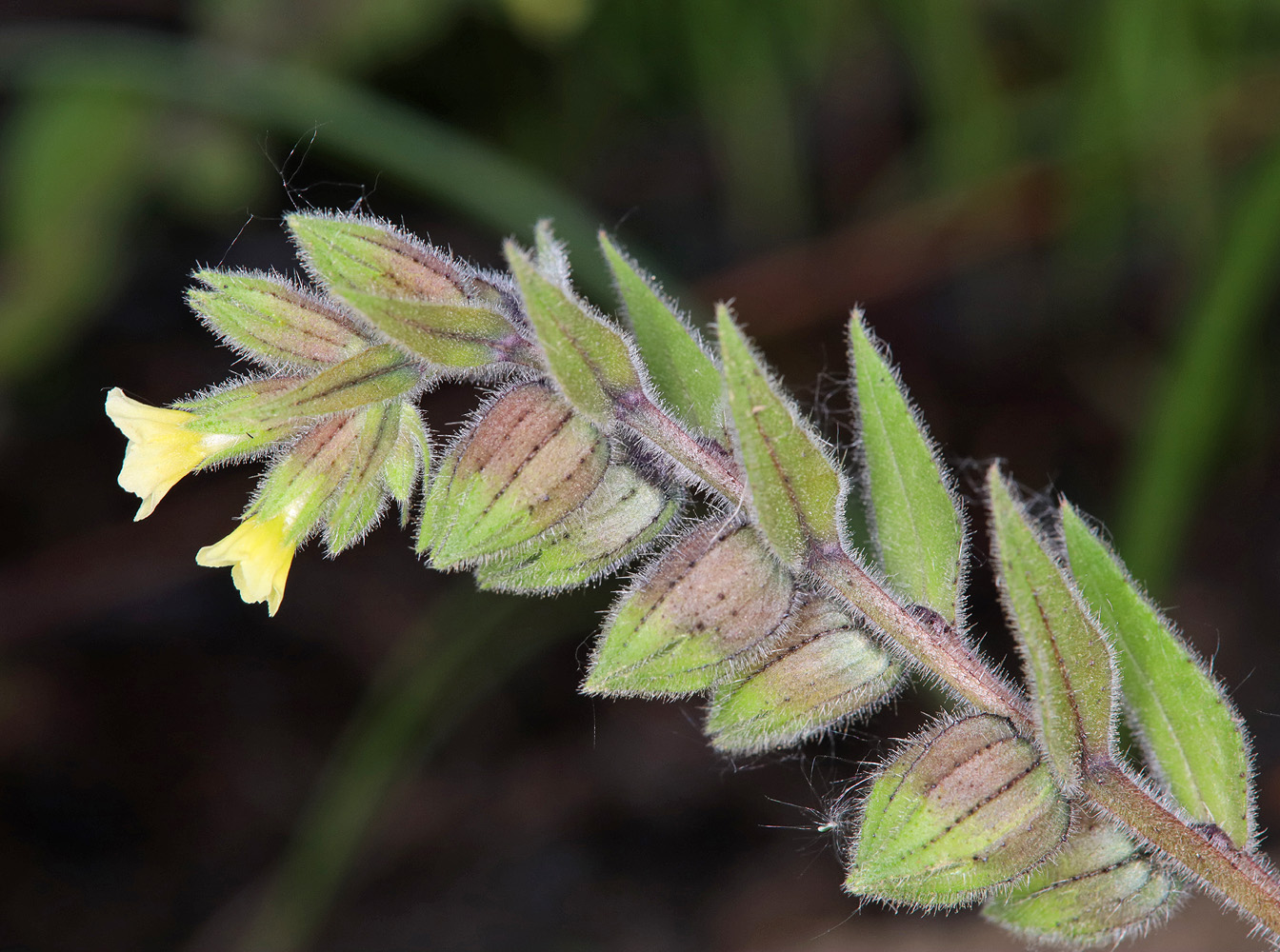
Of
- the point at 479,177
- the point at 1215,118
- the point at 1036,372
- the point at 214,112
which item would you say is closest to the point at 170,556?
the point at 214,112

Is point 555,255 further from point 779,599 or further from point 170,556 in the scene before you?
point 170,556

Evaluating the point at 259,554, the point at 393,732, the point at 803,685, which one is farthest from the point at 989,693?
the point at 393,732

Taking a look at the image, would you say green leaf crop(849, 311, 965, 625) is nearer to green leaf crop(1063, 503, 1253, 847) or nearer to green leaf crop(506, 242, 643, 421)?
green leaf crop(1063, 503, 1253, 847)

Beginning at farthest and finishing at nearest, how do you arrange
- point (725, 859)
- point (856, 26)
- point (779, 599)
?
1. point (856, 26)
2. point (725, 859)
3. point (779, 599)

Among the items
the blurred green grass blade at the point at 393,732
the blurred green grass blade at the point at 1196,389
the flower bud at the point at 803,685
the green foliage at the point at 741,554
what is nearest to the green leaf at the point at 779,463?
the green foliage at the point at 741,554

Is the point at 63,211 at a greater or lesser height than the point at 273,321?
greater

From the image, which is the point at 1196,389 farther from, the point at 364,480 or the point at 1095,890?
the point at 364,480
